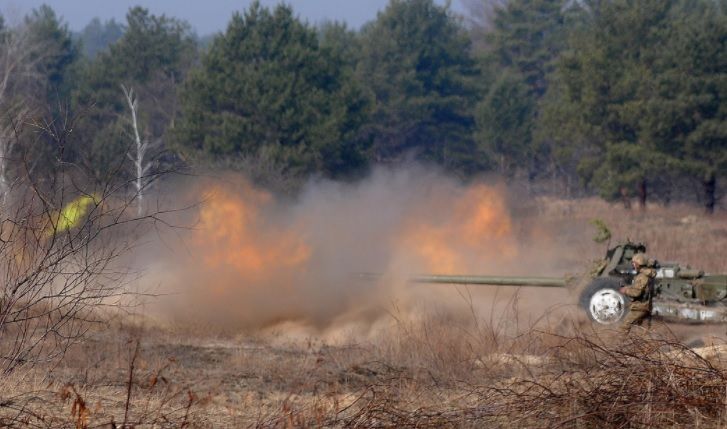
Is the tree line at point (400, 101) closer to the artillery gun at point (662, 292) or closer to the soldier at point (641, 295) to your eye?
the artillery gun at point (662, 292)

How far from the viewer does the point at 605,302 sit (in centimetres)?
1638

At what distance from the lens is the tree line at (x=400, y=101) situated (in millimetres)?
37500

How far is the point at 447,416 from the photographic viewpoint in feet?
28.0

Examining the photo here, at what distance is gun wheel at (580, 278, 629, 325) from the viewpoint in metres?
16.3

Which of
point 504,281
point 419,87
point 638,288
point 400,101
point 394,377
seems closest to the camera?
point 394,377

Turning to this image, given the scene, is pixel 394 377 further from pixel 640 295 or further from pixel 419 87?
pixel 419 87

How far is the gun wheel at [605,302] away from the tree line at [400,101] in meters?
16.1

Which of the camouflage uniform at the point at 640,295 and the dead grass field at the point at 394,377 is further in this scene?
the camouflage uniform at the point at 640,295

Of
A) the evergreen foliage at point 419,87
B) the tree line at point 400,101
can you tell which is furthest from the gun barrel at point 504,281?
the evergreen foliage at point 419,87

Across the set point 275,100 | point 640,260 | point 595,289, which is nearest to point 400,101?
point 275,100

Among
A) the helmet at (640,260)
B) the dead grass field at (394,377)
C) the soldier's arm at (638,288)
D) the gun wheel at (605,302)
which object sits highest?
the helmet at (640,260)

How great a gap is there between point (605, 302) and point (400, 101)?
1481 inches

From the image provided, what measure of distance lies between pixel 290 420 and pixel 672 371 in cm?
301

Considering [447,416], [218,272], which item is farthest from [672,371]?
[218,272]
